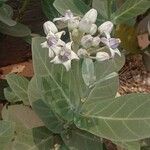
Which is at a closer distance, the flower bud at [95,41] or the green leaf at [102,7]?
the flower bud at [95,41]

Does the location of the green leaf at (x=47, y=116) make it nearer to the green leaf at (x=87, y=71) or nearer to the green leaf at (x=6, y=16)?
the green leaf at (x=87, y=71)

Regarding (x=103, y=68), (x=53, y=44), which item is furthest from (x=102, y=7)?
(x=53, y=44)

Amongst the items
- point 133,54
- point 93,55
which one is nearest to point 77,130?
point 93,55

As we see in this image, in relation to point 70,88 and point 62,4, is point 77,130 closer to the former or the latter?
point 70,88

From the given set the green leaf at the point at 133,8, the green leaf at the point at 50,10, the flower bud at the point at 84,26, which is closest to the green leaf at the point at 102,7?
the green leaf at the point at 133,8

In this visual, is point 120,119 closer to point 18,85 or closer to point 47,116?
point 47,116
